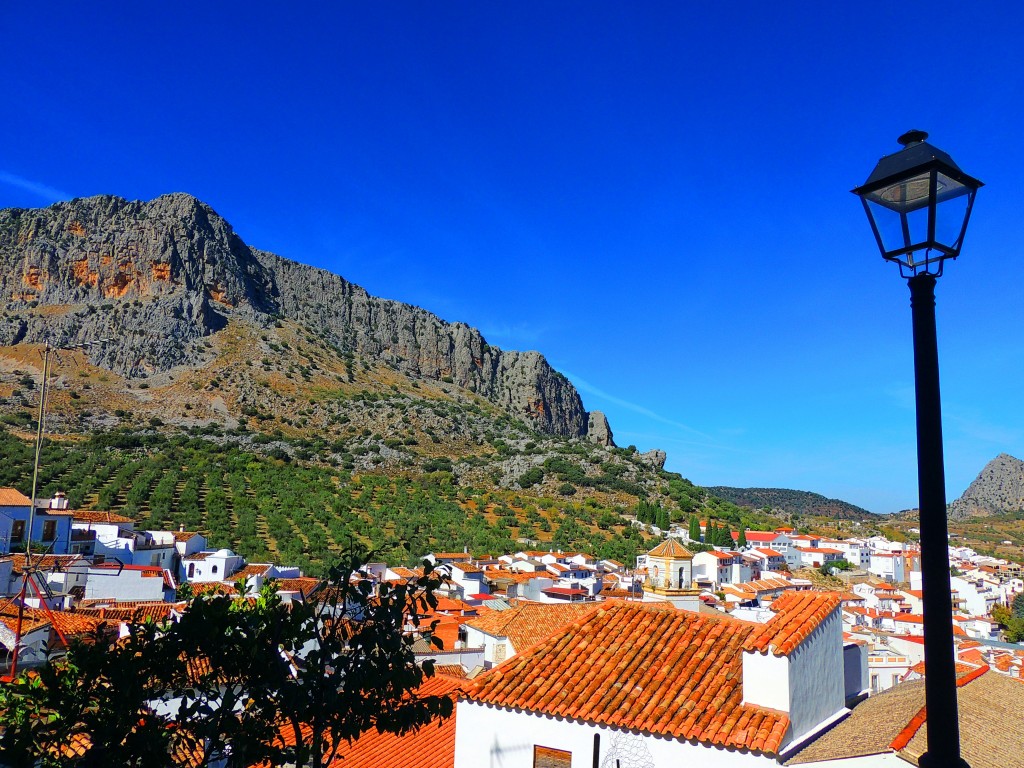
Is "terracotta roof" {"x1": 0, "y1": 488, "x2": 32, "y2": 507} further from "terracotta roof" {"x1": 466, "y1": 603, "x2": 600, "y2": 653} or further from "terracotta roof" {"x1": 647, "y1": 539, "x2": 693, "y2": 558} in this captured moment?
"terracotta roof" {"x1": 647, "y1": 539, "x2": 693, "y2": 558}

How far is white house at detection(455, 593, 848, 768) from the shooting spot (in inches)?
229

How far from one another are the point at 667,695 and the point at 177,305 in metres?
89.1

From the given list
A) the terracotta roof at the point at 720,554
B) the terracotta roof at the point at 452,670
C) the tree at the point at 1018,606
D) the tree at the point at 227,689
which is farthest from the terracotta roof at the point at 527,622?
the tree at the point at 1018,606

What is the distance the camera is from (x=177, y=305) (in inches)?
3310

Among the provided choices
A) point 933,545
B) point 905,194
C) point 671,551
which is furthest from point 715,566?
point 905,194

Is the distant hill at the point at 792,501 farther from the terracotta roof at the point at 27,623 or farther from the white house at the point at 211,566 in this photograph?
the terracotta roof at the point at 27,623

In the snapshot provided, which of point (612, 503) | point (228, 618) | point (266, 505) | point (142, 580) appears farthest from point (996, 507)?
point (228, 618)

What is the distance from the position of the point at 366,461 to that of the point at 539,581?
36.8 metres

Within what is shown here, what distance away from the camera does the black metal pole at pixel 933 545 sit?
101 inches

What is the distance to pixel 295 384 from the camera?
83.8 metres

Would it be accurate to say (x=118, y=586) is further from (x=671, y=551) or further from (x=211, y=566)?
(x=671, y=551)

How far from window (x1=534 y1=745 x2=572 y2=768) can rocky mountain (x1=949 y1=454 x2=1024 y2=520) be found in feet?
606

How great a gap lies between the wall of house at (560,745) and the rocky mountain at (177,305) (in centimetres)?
7319

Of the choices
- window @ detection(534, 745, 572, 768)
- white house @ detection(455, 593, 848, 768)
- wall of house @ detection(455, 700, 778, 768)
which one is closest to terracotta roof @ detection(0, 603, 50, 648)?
wall of house @ detection(455, 700, 778, 768)
